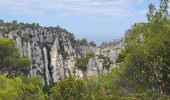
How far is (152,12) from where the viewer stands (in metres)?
24.5

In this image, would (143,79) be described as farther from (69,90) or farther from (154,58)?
(69,90)

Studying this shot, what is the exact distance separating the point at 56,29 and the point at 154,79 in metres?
94.0

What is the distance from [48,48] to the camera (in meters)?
110

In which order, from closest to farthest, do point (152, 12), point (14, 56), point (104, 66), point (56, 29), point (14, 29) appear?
point (152, 12), point (14, 56), point (104, 66), point (14, 29), point (56, 29)

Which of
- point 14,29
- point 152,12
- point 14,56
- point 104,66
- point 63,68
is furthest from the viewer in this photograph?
point 63,68

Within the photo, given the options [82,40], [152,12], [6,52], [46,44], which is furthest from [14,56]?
[82,40]

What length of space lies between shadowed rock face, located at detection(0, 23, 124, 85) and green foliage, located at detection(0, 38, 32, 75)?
43190 mm

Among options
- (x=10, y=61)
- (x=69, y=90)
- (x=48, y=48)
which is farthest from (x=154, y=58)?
(x=48, y=48)

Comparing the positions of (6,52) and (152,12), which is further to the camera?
(6,52)

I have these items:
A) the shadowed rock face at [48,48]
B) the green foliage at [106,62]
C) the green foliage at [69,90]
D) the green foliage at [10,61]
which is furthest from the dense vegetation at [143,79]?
the shadowed rock face at [48,48]

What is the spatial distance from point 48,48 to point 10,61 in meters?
58.0

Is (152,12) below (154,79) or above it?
above

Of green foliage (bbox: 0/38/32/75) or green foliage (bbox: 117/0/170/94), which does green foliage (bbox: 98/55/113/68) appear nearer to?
green foliage (bbox: 0/38/32/75)

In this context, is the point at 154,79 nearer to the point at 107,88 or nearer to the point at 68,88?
the point at 107,88
